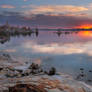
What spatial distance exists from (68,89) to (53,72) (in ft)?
13.9

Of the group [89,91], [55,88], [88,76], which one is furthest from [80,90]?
[88,76]

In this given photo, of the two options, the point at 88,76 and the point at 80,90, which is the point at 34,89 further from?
the point at 88,76

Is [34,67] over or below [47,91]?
below

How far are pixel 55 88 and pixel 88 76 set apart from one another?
19.7 ft

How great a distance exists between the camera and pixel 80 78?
1170cm

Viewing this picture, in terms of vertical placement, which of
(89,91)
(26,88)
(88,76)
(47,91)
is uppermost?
(26,88)

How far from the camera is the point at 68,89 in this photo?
7.36 m

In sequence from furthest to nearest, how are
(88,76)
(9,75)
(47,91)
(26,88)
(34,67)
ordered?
(34,67) → (88,76) → (9,75) → (47,91) → (26,88)

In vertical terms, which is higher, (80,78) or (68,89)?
(68,89)

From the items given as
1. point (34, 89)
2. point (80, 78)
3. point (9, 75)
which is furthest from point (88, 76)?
point (34, 89)

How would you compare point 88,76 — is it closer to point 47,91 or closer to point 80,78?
point 80,78

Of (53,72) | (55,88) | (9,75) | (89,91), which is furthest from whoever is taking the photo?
(53,72)

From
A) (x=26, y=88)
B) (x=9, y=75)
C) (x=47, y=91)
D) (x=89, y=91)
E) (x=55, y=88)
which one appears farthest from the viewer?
(x=9, y=75)

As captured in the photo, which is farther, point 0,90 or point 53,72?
point 53,72
